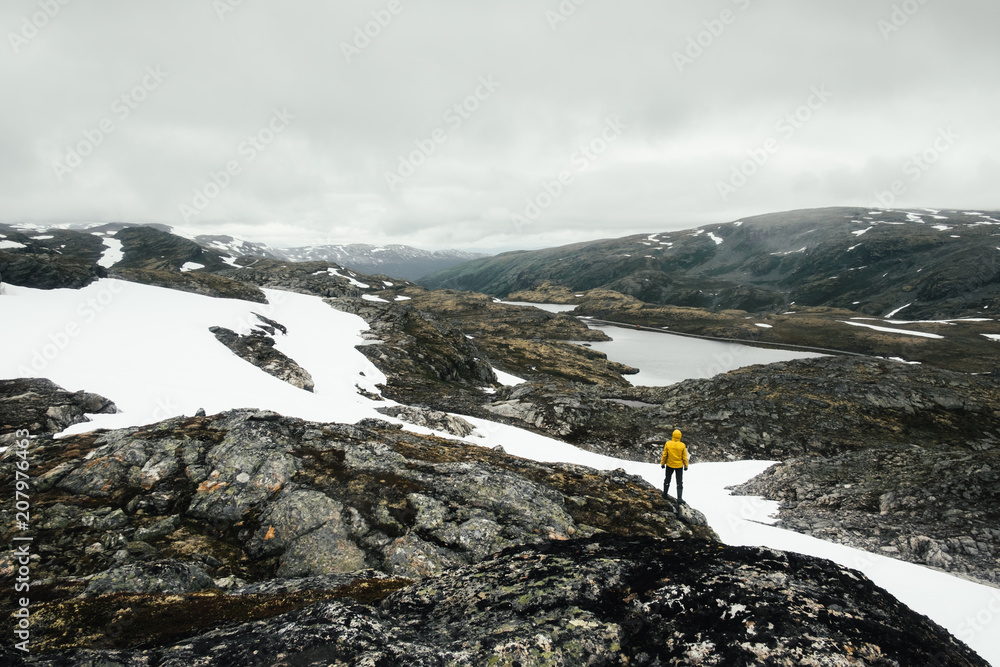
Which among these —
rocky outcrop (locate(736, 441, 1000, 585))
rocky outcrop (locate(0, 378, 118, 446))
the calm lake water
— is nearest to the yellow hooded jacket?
rocky outcrop (locate(736, 441, 1000, 585))

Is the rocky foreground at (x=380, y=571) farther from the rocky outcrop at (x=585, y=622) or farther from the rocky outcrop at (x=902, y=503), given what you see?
the rocky outcrop at (x=902, y=503)

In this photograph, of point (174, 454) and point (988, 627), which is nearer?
point (988, 627)

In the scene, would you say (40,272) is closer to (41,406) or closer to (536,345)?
(41,406)

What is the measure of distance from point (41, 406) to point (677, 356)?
135m

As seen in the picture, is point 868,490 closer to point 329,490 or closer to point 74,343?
point 329,490

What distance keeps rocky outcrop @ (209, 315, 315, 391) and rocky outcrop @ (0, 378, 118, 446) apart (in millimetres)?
13081

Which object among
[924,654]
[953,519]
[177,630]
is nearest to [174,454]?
[177,630]

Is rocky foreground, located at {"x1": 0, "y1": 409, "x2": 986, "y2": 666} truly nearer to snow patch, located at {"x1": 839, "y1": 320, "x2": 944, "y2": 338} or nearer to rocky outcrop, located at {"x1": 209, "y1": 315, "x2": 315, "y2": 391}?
rocky outcrop, located at {"x1": 209, "y1": 315, "x2": 315, "y2": 391}

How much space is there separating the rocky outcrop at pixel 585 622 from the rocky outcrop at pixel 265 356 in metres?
28.2

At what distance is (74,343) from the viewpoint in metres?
25.3

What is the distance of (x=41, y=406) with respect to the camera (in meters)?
18.7

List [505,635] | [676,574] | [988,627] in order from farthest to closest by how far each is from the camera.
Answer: [988,627] → [676,574] → [505,635]

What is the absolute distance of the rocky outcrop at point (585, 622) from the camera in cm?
584

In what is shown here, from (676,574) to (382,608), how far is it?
6046 millimetres
